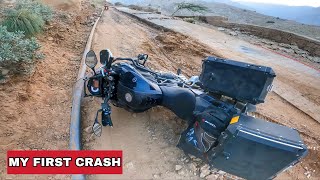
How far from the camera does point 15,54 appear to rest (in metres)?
5.73

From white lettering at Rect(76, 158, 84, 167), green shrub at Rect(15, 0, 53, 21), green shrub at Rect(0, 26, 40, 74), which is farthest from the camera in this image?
green shrub at Rect(15, 0, 53, 21)

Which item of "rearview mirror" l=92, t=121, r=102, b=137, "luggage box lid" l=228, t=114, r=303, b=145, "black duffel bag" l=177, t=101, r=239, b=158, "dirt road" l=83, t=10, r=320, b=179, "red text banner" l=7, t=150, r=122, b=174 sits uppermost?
"luggage box lid" l=228, t=114, r=303, b=145

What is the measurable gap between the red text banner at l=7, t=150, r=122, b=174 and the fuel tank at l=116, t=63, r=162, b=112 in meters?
0.85

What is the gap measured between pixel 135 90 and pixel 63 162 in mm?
1452

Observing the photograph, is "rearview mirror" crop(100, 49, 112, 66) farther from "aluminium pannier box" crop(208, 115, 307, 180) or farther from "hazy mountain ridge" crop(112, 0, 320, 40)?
"hazy mountain ridge" crop(112, 0, 320, 40)

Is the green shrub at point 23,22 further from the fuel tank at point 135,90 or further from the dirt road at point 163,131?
the fuel tank at point 135,90

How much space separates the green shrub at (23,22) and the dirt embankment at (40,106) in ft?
2.07

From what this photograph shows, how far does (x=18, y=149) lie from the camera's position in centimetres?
402

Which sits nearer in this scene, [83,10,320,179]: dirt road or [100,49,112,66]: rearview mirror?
[83,10,320,179]: dirt road

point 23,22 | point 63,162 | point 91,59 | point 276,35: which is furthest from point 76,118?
point 276,35

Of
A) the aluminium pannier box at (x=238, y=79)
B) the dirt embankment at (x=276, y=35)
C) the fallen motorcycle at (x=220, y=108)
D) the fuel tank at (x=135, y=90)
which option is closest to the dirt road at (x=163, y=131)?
the fallen motorcycle at (x=220, y=108)

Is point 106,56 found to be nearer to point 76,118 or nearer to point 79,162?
point 76,118

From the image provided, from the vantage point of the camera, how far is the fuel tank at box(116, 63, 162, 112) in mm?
4203

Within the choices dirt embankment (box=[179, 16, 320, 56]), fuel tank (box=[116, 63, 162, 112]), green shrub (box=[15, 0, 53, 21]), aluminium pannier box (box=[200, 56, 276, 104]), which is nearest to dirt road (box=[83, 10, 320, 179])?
fuel tank (box=[116, 63, 162, 112])
